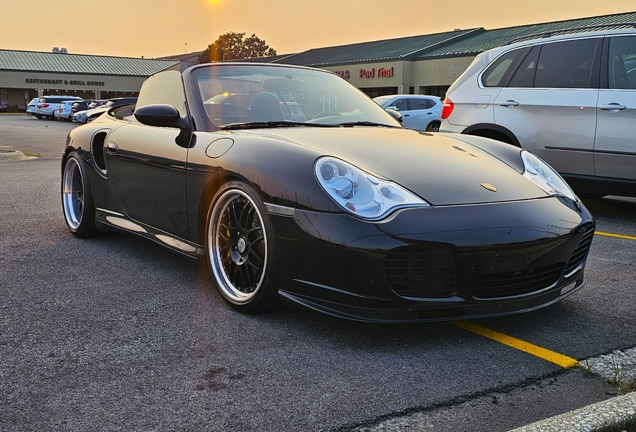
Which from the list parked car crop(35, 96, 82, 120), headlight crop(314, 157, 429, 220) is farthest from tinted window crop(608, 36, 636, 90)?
parked car crop(35, 96, 82, 120)

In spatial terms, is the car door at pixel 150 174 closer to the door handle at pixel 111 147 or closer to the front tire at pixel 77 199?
the door handle at pixel 111 147

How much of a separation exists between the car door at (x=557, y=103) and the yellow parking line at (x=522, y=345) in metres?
3.61

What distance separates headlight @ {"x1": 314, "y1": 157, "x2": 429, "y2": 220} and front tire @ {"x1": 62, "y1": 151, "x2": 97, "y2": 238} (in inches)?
104

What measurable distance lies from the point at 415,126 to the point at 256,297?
15.9m


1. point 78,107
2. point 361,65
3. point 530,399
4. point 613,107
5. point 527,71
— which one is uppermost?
point 361,65

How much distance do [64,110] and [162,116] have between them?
3917 centimetres

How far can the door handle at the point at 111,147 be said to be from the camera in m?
4.54

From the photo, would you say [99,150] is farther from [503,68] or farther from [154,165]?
[503,68]

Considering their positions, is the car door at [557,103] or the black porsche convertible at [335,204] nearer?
the black porsche convertible at [335,204]

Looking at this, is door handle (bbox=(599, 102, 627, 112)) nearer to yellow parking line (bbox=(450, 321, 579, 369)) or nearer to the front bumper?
the front bumper

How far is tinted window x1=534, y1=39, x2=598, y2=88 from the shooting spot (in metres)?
6.34

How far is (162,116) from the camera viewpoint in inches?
152

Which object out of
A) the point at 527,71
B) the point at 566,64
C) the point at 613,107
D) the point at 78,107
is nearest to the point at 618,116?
the point at 613,107

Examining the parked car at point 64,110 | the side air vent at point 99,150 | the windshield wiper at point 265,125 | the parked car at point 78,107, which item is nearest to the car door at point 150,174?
the side air vent at point 99,150
